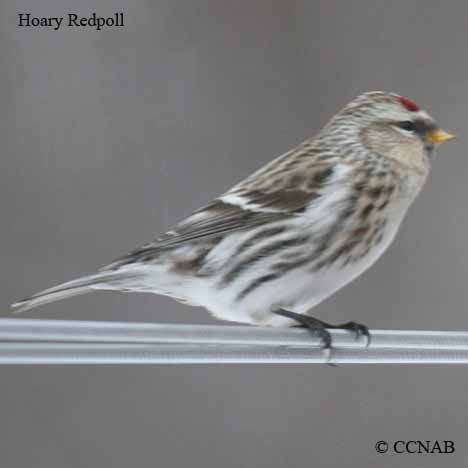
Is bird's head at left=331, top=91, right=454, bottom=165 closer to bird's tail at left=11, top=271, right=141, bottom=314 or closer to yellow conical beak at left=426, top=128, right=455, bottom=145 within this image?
yellow conical beak at left=426, top=128, right=455, bottom=145

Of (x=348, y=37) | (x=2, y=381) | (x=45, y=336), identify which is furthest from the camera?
(x=348, y=37)

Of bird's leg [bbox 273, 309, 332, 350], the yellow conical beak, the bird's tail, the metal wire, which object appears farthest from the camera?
the yellow conical beak

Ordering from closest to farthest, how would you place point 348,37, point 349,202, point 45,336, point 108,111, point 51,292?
1. point 45,336
2. point 51,292
3. point 349,202
4. point 108,111
5. point 348,37

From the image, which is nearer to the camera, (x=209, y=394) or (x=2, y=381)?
(x=2, y=381)

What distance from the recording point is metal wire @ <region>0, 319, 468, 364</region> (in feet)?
2.34

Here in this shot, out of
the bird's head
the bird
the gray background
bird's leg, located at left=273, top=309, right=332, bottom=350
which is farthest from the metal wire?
the gray background

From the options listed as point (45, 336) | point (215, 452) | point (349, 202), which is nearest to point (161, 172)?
point (215, 452)

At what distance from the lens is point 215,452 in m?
2.05

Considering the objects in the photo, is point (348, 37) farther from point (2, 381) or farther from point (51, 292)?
point (51, 292)

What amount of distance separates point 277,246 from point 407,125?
0.88 feet

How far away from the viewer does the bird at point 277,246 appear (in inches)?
49.8

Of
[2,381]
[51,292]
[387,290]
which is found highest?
[51,292]

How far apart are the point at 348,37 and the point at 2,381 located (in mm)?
1048

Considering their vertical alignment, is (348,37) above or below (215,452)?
above
